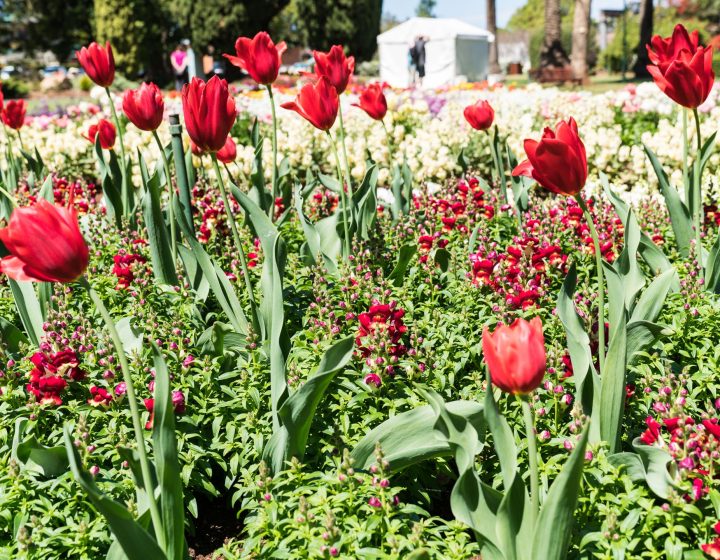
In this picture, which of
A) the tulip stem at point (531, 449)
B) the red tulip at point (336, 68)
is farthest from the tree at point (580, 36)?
the tulip stem at point (531, 449)

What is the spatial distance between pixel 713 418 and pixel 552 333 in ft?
2.74

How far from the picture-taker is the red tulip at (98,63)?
399 centimetres

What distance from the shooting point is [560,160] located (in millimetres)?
2031

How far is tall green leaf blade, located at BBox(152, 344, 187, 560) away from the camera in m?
1.88

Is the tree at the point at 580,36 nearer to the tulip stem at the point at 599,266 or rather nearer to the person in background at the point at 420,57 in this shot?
the person in background at the point at 420,57

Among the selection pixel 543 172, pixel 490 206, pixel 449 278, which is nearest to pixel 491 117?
pixel 490 206

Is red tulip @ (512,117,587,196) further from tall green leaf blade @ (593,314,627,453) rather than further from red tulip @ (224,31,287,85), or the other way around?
red tulip @ (224,31,287,85)

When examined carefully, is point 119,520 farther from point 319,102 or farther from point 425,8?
point 425,8

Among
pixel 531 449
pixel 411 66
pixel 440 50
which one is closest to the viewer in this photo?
pixel 531 449

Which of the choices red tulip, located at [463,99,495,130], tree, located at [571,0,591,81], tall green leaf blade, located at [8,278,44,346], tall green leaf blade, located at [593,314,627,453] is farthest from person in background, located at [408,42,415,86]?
tall green leaf blade, located at [593,314,627,453]

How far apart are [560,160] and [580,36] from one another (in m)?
24.2

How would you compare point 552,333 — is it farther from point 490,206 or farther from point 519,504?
point 490,206

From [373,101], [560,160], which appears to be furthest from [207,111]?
[373,101]

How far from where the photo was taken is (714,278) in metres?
3.19
